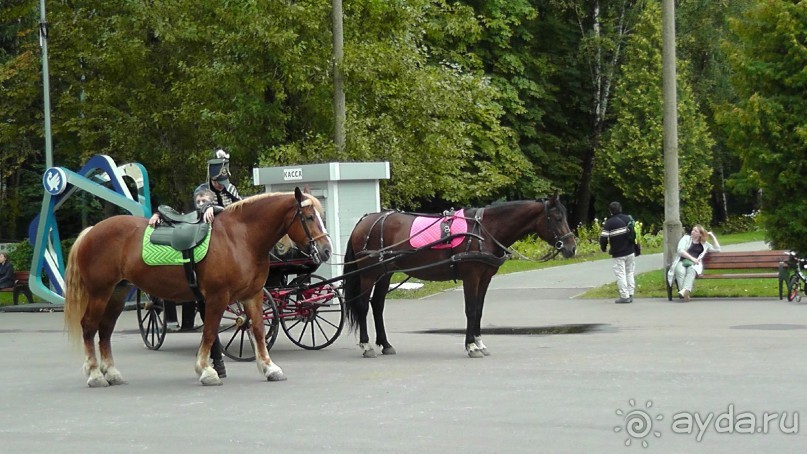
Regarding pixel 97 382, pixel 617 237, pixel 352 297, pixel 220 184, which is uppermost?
pixel 220 184

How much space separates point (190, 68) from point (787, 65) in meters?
13.9

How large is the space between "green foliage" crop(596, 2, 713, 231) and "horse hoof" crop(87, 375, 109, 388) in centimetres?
3831

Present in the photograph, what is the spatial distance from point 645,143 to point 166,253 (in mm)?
38387

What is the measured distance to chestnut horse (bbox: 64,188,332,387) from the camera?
1302 cm

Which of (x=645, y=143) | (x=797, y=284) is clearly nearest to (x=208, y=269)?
(x=797, y=284)

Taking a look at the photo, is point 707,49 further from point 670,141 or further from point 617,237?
point 617,237

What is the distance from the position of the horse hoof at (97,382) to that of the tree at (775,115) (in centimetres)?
1694

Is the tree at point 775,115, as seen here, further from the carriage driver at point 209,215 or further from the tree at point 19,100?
the tree at point 19,100

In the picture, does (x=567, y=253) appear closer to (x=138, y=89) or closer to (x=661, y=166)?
(x=138, y=89)

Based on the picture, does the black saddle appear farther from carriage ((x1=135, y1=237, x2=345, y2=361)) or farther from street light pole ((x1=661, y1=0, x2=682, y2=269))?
street light pole ((x1=661, y1=0, x2=682, y2=269))

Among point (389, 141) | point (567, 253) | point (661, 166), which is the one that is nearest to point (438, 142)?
point (389, 141)

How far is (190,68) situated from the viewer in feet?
98.3

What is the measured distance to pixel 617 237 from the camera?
2309cm

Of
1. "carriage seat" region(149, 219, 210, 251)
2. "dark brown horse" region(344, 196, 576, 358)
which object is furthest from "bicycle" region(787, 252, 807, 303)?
"carriage seat" region(149, 219, 210, 251)
